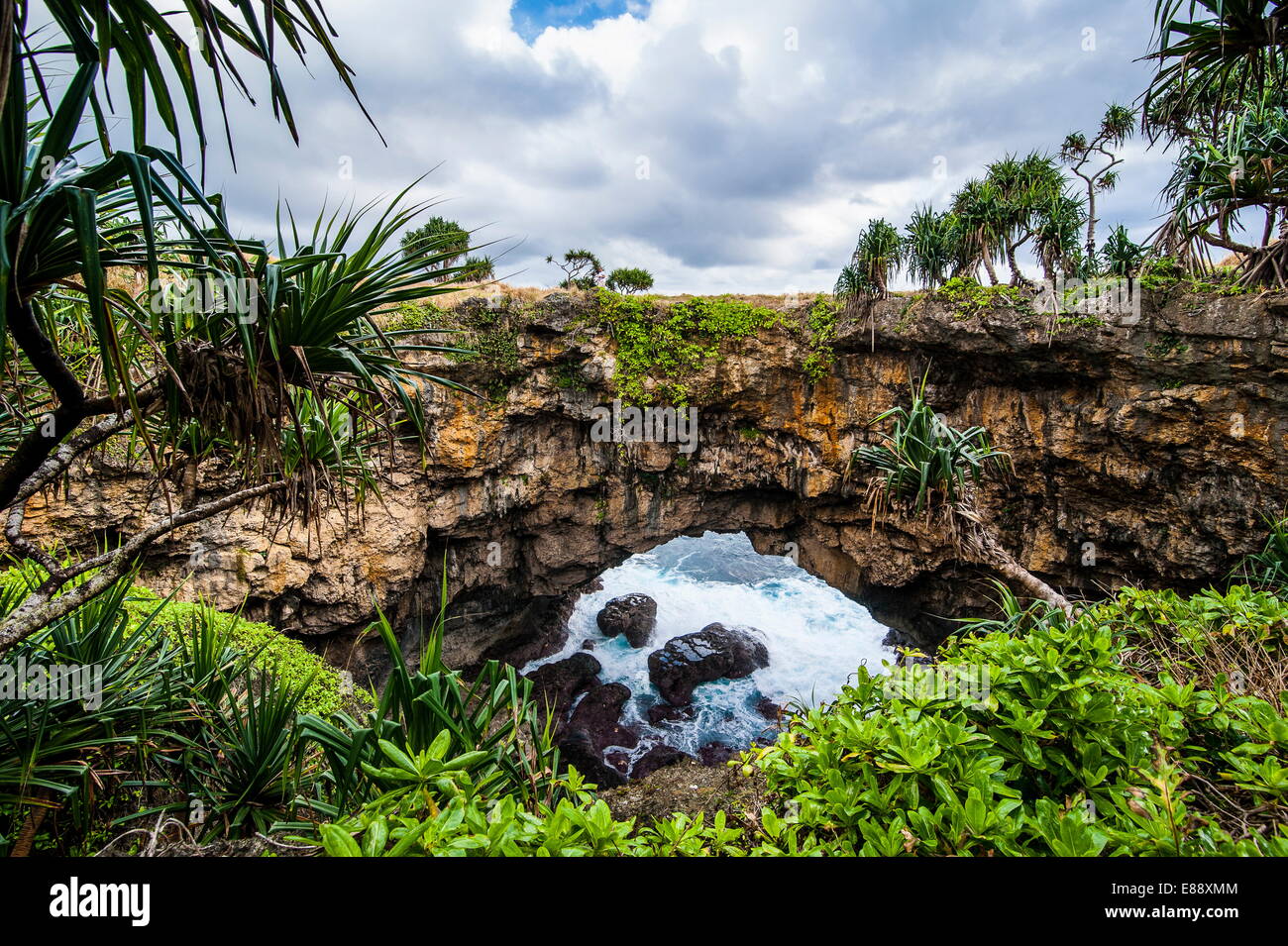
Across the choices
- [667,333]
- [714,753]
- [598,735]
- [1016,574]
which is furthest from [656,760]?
[1016,574]

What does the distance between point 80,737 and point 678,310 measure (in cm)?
897

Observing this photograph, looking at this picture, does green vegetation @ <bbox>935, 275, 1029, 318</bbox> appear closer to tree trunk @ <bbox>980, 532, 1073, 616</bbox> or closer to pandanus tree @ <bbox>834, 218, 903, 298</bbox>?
pandanus tree @ <bbox>834, 218, 903, 298</bbox>

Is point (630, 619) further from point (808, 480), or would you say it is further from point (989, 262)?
point (989, 262)

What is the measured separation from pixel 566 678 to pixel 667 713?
2.75m

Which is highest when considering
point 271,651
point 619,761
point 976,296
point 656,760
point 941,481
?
point 976,296

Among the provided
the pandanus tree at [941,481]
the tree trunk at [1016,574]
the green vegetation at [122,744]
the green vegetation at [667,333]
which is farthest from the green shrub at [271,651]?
the green vegetation at [667,333]

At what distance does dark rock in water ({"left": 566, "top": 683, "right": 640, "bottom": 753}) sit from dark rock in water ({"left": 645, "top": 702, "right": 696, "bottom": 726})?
664mm

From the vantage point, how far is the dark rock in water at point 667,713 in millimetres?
12516

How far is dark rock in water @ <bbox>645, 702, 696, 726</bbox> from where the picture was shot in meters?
12.5

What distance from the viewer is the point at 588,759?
1063 cm

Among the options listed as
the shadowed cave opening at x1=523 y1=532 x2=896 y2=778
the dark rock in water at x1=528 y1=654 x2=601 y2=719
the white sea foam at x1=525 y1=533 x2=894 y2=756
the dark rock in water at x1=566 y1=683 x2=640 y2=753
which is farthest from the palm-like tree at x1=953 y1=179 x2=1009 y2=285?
the dark rock in water at x1=528 y1=654 x2=601 y2=719
